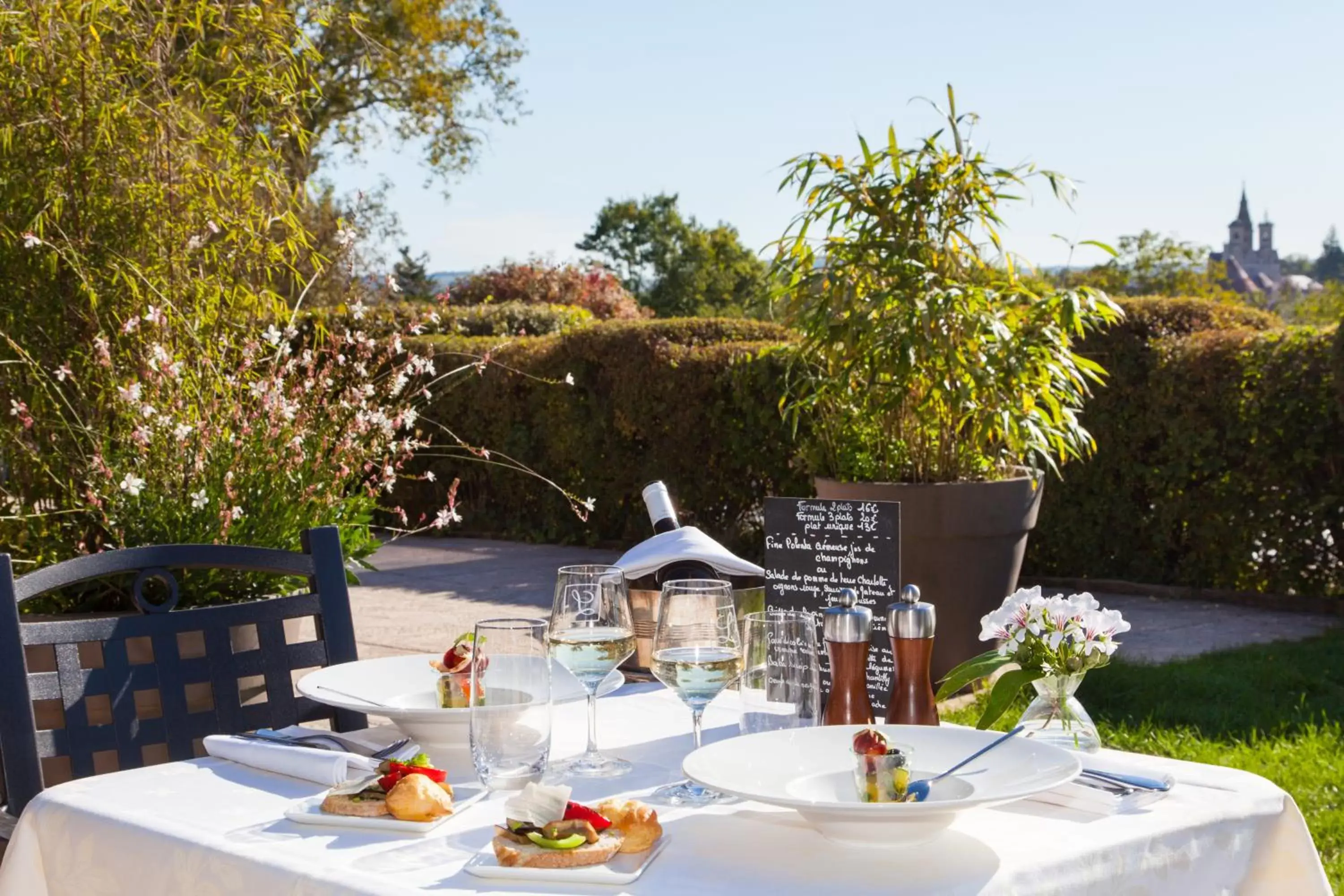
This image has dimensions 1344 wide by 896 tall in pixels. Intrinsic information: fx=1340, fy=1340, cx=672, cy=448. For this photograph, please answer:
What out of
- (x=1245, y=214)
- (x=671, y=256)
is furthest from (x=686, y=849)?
(x=1245, y=214)

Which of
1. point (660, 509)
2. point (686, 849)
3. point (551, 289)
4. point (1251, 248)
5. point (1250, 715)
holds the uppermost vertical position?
point (1251, 248)

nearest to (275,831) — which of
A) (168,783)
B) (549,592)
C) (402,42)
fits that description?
(168,783)

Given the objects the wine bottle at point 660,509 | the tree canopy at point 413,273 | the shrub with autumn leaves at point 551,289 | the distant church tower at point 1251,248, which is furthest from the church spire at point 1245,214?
the wine bottle at point 660,509

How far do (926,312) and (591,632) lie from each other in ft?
10.6

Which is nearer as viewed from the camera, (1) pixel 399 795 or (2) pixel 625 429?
(1) pixel 399 795

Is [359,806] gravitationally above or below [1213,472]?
above

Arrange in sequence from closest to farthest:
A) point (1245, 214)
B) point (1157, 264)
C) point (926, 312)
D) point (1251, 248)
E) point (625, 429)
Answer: point (926, 312), point (625, 429), point (1157, 264), point (1251, 248), point (1245, 214)

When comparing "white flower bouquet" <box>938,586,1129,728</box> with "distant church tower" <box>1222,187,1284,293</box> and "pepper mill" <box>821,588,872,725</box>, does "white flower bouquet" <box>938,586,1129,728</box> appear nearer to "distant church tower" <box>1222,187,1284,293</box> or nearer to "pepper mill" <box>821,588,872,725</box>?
"pepper mill" <box>821,588,872,725</box>

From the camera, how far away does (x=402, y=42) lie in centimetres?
2228

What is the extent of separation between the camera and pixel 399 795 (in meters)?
1.52

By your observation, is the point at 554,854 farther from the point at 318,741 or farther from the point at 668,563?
the point at 668,563

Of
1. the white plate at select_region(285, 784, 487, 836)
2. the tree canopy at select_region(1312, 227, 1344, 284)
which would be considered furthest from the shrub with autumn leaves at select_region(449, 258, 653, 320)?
the tree canopy at select_region(1312, 227, 1344, 284)

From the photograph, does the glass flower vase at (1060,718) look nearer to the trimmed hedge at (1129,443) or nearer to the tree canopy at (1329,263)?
the trimmed hedge at (1129,443)

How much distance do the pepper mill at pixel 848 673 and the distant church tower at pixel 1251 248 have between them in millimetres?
134524
